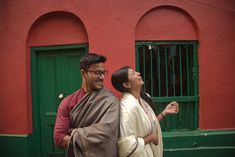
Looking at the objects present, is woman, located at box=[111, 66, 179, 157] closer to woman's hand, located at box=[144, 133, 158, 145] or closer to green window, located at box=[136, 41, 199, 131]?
woman's hand, located at box=[144, 133, 158, 145]

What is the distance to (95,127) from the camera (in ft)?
7.54

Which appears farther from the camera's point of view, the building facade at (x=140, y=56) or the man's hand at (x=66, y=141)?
the building facade at (x=140, y=56)

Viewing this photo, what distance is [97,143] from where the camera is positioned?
229cm

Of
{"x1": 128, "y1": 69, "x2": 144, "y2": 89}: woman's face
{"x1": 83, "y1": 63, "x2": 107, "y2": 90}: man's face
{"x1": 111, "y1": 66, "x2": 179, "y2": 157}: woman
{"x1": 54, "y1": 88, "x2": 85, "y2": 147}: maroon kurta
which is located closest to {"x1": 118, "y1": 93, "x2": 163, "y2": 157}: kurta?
{"x1": 111, "y1": 66, "x2": 179, "y2": 157}: woman

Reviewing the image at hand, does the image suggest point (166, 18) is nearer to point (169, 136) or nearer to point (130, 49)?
point (130, 49)

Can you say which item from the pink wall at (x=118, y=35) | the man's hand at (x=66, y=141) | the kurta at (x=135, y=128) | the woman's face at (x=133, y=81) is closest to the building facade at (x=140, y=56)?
the pink wall at (x=118, y=35)

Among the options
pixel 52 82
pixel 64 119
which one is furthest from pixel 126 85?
pixel 52 82

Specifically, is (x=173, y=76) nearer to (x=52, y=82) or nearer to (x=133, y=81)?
(x=52, y=82)

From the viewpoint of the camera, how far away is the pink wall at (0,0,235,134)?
454 centimetres

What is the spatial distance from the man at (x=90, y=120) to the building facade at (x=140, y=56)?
2050mm

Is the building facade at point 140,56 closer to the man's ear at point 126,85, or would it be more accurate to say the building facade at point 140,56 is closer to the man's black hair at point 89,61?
the man's ear at point 126,85

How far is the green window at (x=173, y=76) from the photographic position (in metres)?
4.76

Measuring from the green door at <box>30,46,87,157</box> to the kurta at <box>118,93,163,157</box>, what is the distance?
7.87 ft

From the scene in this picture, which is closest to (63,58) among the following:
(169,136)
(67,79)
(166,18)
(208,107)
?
(67,79)
